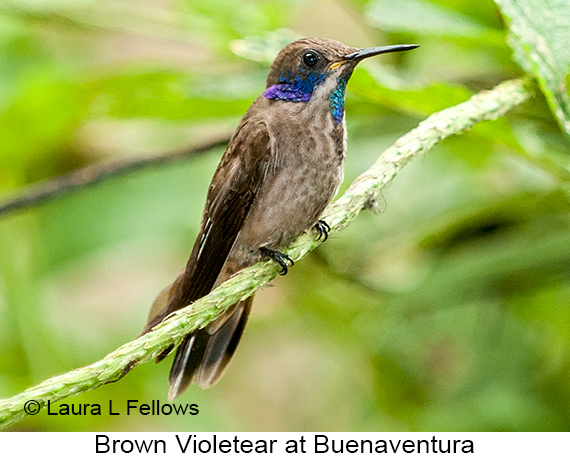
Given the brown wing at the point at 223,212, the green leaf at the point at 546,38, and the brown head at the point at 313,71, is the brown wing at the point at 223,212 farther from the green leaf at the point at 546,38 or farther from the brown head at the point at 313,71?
the green leaf at the point at 546,38

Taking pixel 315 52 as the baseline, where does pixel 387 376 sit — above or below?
below

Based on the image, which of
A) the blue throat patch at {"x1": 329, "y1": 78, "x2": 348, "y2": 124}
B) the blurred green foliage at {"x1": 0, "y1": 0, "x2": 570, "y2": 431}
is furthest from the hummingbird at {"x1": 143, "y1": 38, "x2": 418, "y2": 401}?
the blurred green foliage at {"x1": 0, "y1": 0, "x2": 570, "y2": 431}

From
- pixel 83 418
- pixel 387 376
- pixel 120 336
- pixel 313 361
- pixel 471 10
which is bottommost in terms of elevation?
pixel 83 418

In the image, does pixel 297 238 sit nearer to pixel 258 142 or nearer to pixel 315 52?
pixel 258 142

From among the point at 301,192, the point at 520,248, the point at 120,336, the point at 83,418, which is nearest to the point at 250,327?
the point at 120,336

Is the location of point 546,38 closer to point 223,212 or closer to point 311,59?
point 311,59

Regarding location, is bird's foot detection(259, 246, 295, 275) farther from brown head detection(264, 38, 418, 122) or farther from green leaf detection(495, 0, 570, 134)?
green leaf detection(495, 0, 570, 134)
